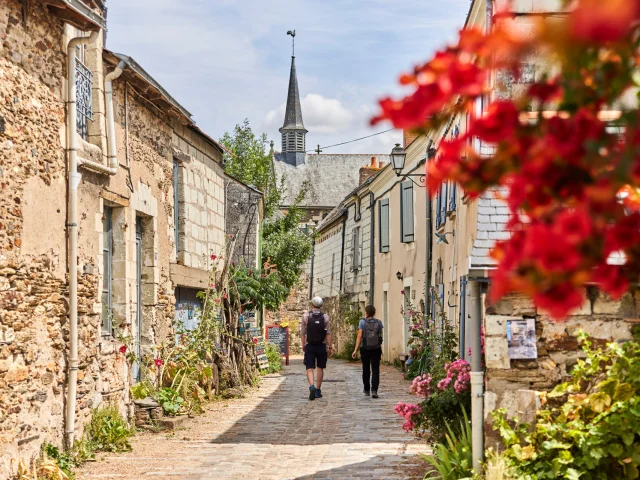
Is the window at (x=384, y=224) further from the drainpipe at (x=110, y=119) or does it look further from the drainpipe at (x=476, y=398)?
the drainpipe at (x=476, y=398)

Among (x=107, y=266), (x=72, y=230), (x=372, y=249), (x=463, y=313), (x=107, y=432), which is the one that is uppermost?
(x=372, y=249)

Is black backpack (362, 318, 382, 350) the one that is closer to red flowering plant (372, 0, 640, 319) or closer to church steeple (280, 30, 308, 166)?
red flowering plant (372, 0, 640, 319)

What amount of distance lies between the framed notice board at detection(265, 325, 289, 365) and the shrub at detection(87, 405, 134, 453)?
48.1 ft

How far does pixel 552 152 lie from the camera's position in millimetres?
1779

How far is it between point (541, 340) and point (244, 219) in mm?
16221

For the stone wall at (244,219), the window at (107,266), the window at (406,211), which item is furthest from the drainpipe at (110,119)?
the stone wall at (244,219)

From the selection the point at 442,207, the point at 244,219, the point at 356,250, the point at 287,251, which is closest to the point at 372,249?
the point at 356,250

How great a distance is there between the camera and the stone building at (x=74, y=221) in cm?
702

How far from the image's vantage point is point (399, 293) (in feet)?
69.4

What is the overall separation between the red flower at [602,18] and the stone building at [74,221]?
5942mm

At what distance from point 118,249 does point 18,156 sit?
3109 millimetres

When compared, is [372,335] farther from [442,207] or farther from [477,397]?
[477,397]

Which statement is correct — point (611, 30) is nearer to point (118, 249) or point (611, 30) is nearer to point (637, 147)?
point (637, 147)

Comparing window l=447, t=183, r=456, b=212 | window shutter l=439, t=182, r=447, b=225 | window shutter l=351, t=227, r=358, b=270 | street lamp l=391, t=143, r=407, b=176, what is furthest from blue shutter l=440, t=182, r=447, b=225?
window shutter l=351, t=227, r=358, b=270
